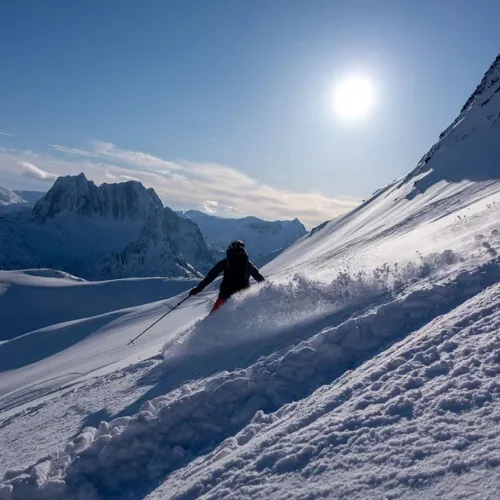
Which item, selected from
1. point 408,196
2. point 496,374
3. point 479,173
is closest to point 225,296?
point 496,374

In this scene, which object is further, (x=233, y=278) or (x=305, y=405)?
(x=233, y=278)

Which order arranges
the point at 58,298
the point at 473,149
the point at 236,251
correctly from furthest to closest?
the point at 58,298 < the point at 473,149 < the point at 236,251

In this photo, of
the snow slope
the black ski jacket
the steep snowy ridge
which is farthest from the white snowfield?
the snow slope

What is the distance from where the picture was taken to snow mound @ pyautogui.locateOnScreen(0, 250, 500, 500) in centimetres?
425

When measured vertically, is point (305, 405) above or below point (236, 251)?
below

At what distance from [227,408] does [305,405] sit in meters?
0.87

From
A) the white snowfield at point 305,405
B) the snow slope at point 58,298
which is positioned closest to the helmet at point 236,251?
the white snowfield at point 305,405

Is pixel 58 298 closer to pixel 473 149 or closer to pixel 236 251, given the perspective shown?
pixel 473 149

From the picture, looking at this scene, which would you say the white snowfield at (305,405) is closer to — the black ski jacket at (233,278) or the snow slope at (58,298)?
the black ski jacket at (233,278)

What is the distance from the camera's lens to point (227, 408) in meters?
4.84

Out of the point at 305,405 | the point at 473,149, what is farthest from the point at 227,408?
the point at 473,149

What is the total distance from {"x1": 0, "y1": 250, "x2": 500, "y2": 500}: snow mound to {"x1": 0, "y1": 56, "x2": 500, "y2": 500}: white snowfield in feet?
0.05

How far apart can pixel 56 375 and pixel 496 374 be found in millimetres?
9927

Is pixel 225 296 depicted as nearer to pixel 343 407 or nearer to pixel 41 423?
pixel 41 423
